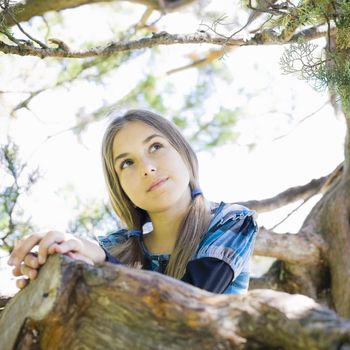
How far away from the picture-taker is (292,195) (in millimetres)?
3027

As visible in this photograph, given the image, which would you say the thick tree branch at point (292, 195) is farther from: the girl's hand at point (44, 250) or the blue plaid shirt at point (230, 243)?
the girl's hand at point (44, 250)

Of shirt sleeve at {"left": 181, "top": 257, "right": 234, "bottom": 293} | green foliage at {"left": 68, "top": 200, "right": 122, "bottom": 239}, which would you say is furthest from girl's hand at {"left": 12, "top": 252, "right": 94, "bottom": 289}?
green foliage at {"left": 68, "top": 200, "right": 122, "bottom": 239}

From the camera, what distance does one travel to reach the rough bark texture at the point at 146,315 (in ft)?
2.63

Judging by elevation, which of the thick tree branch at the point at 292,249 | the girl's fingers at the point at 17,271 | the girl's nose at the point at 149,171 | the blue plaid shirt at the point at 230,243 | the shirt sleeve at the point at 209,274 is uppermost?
the thick tree branch at the point at 292,249

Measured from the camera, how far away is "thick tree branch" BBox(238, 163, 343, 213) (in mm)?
2934

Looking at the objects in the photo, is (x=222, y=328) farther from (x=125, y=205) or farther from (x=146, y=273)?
(x=125, y=205)

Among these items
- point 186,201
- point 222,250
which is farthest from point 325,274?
point 222,250

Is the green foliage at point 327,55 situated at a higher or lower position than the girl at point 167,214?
higher

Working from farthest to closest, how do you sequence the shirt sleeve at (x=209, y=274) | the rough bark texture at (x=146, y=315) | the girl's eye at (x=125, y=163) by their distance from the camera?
the girl's eye at (x=125, y=163) → the shirt sleeve at (x=209, y=274) → the rough bark texture at (x=146, y=315)

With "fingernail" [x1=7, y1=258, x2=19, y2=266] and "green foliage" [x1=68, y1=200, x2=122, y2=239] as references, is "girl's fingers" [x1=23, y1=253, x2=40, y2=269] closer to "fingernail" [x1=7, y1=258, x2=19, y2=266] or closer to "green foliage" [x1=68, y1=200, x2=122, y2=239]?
"fingernail" [x1=7, y1=258, x2=19, y2=266]

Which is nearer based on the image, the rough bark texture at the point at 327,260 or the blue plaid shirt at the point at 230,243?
the blue plaid shirt at the point at 230,243

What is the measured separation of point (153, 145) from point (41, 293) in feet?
2.13

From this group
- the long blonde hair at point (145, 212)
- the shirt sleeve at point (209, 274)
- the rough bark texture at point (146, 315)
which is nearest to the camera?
the rough bark texture at point (146, 315)

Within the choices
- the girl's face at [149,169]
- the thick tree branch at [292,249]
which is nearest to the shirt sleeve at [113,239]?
the girl's face at [149,169]
